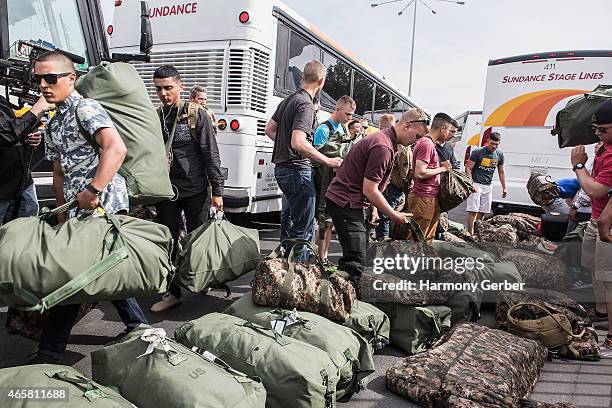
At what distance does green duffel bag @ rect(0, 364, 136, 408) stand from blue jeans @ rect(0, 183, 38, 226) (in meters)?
1.88

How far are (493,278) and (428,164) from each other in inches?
46.8

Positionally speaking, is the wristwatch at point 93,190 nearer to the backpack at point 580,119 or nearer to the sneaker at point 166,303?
the sneaker at point 166,303

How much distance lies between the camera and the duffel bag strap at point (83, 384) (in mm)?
1727

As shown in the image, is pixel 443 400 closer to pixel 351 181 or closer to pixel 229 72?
pixel 351 181

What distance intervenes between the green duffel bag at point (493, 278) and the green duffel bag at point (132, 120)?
111 inches

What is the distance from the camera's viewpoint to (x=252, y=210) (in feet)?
19.9

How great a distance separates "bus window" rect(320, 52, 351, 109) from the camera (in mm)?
7851

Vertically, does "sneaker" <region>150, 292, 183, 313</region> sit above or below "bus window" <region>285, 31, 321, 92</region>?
below

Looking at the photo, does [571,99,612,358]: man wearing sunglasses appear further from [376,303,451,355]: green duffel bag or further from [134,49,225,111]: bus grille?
[134,49,225,111]: bus grille

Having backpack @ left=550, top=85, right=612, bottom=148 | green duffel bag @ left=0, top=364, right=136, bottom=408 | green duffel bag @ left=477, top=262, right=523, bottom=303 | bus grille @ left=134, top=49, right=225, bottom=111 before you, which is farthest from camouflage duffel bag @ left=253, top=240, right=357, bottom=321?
bus grille @ left=134, top=49, right=225, bottom=111

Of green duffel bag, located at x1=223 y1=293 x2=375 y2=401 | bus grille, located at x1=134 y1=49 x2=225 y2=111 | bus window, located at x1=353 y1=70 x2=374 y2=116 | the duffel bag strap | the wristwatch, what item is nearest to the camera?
the duffel bag strap

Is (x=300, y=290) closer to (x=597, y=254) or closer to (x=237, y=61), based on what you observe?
(x=597, y=254)

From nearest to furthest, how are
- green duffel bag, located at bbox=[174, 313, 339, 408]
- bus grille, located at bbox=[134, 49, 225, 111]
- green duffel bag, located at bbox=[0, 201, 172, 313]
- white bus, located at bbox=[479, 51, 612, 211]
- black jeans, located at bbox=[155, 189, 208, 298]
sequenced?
1. green duffel bag, located at bbox=[0, 201, 172, 313]
2. green duffel bag, located at bbox=[174, 313, 339, 408]
3. black jeans, located at bbox=[155, 189, 208, 298]
4. bus grille, located at bbox=[134, 49, 225, 111]
5. white bus, located at bbox=[479, 51, 612, 211]

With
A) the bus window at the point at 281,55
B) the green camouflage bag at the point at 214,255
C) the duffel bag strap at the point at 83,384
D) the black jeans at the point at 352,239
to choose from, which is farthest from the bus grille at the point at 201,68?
the duffel bag strap at the point at 83,384
